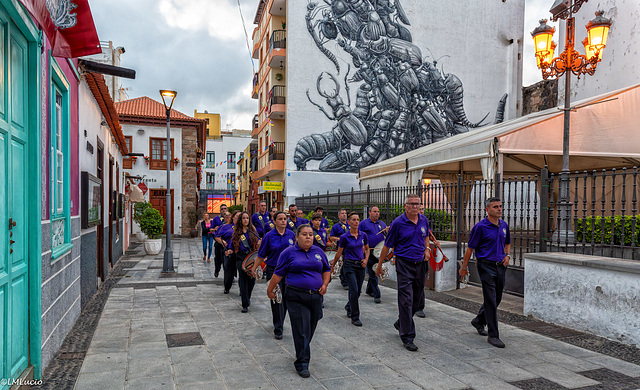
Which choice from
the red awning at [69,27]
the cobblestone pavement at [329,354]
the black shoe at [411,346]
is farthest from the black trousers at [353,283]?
the red awning at [69,27]

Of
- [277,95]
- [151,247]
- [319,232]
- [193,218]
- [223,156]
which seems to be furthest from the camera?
[223,156]

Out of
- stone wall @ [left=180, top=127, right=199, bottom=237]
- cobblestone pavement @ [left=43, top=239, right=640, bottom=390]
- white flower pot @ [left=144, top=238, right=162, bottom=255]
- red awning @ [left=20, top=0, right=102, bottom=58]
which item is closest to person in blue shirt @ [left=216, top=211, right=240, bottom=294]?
cobblestone pavement @ [left=43, top=239, right=640, bottom=390]

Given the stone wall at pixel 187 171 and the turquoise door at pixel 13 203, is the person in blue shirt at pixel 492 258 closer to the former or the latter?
the turquoise door at pixel 13 203

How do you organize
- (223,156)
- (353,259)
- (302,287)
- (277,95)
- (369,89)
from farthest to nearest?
(223,156), (277,95), (369,89), (353,259), (302,287)

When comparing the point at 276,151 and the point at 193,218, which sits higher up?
the point at 276,151

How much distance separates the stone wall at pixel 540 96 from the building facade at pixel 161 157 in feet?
74.7

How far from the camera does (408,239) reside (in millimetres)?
6301

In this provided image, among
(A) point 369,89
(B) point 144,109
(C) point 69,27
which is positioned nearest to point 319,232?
(C) point 69,27

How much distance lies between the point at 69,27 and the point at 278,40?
1113 inches

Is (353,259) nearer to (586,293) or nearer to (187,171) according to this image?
(586,293)

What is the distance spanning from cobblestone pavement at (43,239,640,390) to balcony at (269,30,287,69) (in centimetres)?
2388

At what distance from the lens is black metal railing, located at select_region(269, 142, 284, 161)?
3116 cm

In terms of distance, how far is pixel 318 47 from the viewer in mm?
30047

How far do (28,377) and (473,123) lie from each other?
32.3 m
